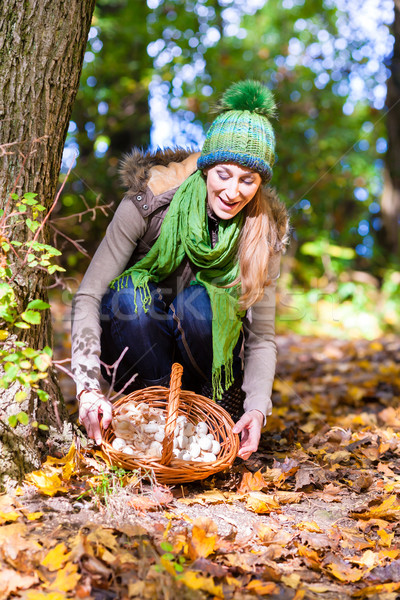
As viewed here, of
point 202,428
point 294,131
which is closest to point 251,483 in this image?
point 202,428

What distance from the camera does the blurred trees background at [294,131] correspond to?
624 centimetres

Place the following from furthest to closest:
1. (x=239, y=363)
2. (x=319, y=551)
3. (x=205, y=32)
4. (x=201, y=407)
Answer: (x=205, y=32)
(x=239, y=363)
(x=201, y=407)
(x=319, y=551)

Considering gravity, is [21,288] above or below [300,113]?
below

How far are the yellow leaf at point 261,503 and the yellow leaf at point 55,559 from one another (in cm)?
73

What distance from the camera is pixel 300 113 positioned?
24.3ft

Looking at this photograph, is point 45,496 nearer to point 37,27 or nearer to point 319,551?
point 319,551

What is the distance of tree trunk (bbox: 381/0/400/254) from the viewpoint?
711 cm

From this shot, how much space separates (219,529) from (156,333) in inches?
35.0

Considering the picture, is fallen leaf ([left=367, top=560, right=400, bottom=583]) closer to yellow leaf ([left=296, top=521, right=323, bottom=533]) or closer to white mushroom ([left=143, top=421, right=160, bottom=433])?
yellow leaf ([left=296, top=521, right=323, bottom=533])

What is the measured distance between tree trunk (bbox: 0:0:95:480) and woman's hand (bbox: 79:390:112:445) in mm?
108

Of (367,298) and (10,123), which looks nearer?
(10,123)

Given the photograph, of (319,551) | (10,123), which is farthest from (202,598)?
(10,123)

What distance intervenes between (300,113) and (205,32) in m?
1.64

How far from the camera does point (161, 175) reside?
2.37m
